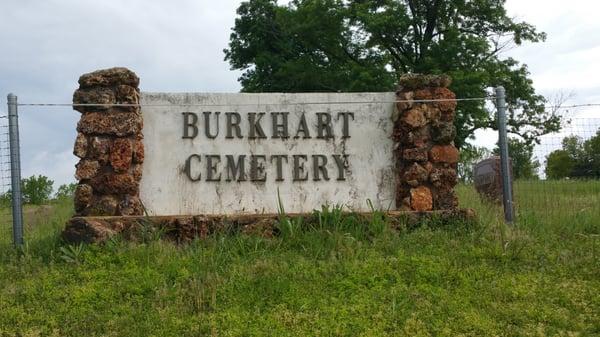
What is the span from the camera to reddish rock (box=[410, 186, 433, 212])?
7125mm

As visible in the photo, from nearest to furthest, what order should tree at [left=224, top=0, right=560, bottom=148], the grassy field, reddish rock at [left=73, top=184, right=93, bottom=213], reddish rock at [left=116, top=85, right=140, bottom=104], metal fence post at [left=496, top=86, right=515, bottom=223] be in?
the grassy field < reddish rock at [left=73, top=184, right=93, bottom=213] < reddish rock at [left=116, top=85, right=140, bottom=104] < metal fence post at [left=496, top=86, right=515, bottom=223] < tree at [left=224, top=0, right=560, bottom=148]

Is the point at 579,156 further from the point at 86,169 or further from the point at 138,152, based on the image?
the point at 86,169

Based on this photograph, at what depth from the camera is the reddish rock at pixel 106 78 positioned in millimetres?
6938

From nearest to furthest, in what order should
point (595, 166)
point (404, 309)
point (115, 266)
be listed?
point (404, 309), point (115, 266), point (595, 166)

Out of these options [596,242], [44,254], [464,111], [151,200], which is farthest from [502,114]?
[464,111]

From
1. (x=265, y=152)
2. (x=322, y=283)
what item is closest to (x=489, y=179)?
(x=265, y=152)

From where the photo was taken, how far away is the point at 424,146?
7.23 m

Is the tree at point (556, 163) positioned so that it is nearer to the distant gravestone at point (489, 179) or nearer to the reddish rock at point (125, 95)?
the distant gravestone at point (489, 179)

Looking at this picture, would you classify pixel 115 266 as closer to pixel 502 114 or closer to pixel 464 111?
pixel 502 114

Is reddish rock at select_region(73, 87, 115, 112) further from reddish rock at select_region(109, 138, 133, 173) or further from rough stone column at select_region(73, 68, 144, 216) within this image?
reddish rock at select_region(109, 138, 133, 173)

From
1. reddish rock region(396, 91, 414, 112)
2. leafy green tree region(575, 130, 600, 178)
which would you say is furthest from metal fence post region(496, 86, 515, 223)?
leafy green tree region(575, 130, 600, 178)

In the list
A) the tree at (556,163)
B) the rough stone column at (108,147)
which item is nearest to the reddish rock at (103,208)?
the rough stone column at (108,147)

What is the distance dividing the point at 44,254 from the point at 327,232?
277cm

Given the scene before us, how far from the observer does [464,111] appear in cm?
2203
